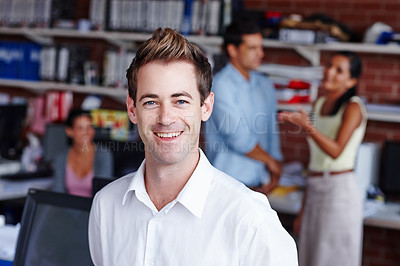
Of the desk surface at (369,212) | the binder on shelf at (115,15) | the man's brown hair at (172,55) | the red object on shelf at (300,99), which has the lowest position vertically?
the desk surface at (369,212)

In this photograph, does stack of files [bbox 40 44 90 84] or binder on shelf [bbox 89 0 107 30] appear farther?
stack of files [bbox 40 44 90 84]

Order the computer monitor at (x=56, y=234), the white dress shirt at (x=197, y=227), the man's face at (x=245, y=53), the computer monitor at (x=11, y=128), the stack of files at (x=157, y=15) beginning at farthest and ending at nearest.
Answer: the computer monitor at (x=11, y=128)
the stack of files at (x=157, y=15)
the man's face at (x=245, y=53)
the computer monitor at (x=56, y=234)
the white dress shirt at (x=197, y=227)

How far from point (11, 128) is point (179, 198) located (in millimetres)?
3262

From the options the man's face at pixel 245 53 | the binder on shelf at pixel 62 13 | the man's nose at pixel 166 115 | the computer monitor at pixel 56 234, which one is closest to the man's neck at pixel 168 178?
the man's nose at pixel 166 115

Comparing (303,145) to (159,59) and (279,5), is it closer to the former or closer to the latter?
(279,5)

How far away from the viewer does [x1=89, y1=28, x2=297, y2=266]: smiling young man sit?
1183mm

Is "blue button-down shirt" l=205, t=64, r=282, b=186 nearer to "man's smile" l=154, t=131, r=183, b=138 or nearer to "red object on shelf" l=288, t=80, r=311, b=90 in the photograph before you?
"red object on shelf" l=288, t=80, r=311, b=90

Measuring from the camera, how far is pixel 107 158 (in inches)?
132

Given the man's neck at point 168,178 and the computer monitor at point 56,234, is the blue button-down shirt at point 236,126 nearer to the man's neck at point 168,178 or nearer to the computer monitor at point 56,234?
the computer monitor at point 56,234

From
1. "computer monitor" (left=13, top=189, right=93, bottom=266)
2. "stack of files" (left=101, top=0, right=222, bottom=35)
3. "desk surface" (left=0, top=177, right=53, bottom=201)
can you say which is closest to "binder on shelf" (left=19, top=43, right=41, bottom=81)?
"stack of files" (left=101, top=0, right=222, bottom=35)

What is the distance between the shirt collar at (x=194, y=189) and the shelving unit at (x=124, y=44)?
2.50 m

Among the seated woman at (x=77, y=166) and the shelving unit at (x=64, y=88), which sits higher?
the shelving unit at (x=64, y=88)

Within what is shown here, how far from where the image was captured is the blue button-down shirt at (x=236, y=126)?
2.63 m

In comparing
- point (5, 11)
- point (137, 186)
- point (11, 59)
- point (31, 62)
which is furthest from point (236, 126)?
point (5, 11)
